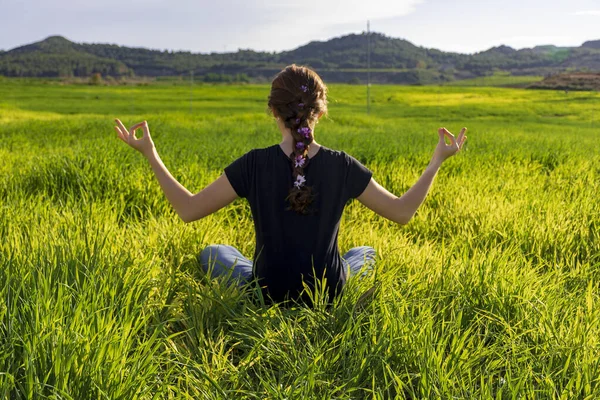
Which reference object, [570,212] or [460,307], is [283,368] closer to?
[460,307]

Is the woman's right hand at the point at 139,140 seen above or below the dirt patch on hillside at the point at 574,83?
below

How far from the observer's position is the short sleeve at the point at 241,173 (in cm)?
217

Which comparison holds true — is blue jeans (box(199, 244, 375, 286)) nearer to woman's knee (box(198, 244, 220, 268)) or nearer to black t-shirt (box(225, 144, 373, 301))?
woman's knee (box(198, 244, 220, 268))

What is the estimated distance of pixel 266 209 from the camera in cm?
219

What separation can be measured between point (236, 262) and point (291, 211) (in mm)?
654

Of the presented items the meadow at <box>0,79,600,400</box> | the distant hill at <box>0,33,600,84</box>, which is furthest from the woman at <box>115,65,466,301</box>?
the distant hill at <box>0,33,600,84</box>

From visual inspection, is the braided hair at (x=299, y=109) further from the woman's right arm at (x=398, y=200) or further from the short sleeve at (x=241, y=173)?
the woman's right arm at (x=398, y=200)

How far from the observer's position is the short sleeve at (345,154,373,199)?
86.2 inches

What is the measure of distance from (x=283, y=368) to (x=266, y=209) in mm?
699

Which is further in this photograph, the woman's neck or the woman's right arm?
the woman's right arm

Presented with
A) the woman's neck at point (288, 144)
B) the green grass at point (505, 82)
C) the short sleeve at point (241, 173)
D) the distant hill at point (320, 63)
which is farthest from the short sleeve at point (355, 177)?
the distant hill at point (320, 63)

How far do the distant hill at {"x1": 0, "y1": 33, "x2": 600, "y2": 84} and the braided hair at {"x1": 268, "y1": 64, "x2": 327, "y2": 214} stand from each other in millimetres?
109937

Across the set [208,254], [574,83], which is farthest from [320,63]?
[208,254]

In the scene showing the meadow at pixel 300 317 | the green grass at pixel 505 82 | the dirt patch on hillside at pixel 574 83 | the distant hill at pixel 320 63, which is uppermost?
the distant hill at pixel 320 63
